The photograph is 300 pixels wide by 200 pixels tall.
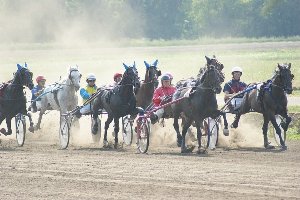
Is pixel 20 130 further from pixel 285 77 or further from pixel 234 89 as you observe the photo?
pixel 285 77

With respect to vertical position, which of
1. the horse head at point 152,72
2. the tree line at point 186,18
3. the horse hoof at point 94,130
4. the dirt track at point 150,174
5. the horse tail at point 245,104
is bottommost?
the dirt track at point 150,174

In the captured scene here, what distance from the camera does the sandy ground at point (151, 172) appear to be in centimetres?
1272

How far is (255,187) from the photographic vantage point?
12.9 metres

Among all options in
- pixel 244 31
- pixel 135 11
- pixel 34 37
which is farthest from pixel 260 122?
pixel 135 11

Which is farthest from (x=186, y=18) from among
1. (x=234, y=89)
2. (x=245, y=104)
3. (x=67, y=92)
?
(x=245, y=104)

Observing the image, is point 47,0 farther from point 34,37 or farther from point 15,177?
point 15,177

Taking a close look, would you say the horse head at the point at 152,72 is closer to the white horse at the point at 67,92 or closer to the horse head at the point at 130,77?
the horse head at the point at 130,77

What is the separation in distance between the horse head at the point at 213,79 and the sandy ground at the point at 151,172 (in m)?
1.25

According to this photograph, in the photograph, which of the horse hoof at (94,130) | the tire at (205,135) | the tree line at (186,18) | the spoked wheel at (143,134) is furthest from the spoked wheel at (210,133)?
the tree line at (186,18)

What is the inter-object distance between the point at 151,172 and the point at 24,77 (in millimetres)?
7619

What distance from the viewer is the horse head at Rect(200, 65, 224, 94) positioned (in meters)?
18.5

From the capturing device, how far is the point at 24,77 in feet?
72.2

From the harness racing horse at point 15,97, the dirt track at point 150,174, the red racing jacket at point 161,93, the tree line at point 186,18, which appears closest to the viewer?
the dirt track at point 150,174

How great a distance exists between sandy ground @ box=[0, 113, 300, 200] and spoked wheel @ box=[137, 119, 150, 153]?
0.27m
